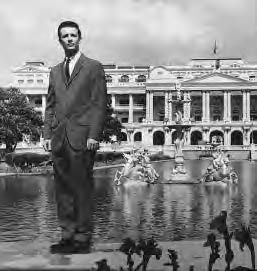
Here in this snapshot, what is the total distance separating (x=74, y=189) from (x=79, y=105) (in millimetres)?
1192

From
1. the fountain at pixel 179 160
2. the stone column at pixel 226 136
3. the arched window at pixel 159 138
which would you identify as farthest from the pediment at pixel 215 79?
the fountain at pixel 179 160

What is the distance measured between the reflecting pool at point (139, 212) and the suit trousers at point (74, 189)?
2379 millimetres

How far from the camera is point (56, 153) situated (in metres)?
8.43

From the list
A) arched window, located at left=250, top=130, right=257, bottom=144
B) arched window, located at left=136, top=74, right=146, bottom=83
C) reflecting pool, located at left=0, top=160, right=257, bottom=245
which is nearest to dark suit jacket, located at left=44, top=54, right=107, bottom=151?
reflecting pool, located at left=0, top=160, right=257, bottom=245

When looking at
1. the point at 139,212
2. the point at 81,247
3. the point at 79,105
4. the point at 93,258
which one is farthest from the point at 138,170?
the point at 93,258

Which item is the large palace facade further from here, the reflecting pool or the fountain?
the reflecting pool

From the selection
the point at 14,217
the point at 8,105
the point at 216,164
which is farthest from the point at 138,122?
the point at 14,217

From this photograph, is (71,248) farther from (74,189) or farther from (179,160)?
(179,160)

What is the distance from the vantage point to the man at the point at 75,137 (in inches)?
327

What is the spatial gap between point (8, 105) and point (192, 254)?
47.2 m

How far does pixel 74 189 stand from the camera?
8.40 meters

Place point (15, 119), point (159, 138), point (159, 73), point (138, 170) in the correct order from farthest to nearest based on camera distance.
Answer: point (159, 73)
point (159, 138)
point (15, 119)
point (138, 170)

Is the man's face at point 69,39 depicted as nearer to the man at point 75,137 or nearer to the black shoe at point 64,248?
the man at point 75,137

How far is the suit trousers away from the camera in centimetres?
834
